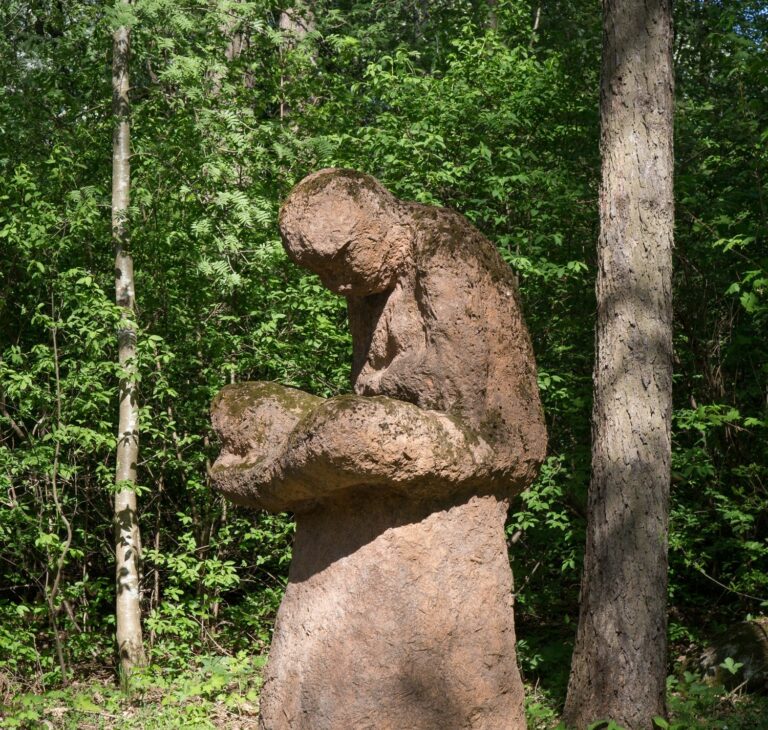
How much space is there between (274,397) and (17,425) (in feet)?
18.6

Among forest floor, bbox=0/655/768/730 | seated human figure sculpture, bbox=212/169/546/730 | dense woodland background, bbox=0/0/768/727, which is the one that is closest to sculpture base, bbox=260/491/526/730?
seated human figure sculpture, bbox=212/169/546/730

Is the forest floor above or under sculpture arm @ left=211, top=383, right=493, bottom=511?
under

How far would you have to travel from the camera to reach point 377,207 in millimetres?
2883

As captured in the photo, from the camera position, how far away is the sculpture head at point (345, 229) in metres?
2.85

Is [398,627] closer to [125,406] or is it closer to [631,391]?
[631,391]

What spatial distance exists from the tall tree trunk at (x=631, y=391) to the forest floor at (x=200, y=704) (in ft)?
1.03

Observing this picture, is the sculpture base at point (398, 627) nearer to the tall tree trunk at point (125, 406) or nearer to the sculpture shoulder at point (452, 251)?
the sculpture shoulder at point (452, 251)

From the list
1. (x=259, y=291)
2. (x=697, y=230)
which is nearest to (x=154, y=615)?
(x=259, y=291)

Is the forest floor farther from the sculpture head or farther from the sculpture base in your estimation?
the sculpture head

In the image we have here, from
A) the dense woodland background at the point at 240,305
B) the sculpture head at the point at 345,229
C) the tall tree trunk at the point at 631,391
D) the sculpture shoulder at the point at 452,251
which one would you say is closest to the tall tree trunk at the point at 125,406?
the dense woodland background at the point at 240,305

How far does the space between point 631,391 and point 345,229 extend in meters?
3.68

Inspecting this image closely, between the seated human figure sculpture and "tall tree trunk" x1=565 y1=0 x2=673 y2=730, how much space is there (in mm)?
3195

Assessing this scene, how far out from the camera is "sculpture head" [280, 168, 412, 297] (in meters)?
2.85

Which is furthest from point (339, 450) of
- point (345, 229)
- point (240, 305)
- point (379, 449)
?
point (240, 305)
